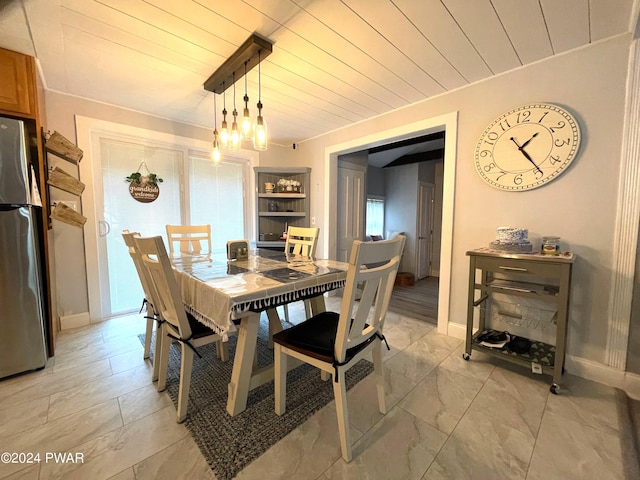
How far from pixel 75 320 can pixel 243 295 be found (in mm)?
2564

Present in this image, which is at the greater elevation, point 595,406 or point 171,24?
point 171,24

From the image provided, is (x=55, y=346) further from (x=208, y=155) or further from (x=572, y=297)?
(x=572, y=297)

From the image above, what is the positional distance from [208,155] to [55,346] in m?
2.50

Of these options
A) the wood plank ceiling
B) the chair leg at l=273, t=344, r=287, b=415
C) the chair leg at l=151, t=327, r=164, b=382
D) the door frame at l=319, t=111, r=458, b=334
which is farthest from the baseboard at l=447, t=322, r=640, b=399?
the chair leg at l=151, t=327, r=164, b=382

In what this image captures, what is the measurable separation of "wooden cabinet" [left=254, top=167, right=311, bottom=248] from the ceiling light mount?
1.53 m

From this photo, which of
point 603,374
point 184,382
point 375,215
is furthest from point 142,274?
point 375,215

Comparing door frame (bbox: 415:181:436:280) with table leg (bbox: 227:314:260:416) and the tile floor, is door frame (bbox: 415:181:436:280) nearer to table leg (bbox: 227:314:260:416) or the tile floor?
the tile floor

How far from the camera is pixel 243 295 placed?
119 cm

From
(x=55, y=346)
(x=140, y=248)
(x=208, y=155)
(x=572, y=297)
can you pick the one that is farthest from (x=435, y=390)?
(x=208, y=155)

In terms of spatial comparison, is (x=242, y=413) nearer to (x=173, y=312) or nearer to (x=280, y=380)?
(x=280, y=380)

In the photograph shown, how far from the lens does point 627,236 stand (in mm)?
1632

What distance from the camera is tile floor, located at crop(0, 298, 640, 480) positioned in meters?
1.14

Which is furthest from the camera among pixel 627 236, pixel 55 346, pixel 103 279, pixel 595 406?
pixel 103 279

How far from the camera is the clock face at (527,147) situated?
1.81 meters
